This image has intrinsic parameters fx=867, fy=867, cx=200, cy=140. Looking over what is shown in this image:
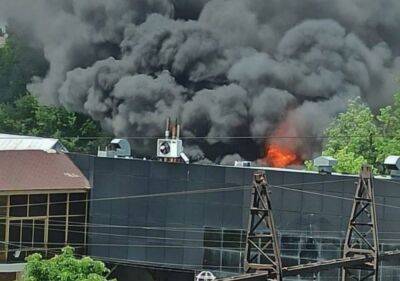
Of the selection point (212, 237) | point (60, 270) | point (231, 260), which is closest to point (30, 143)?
point (212, 237)

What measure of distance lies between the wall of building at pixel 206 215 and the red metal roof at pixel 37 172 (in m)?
0.46

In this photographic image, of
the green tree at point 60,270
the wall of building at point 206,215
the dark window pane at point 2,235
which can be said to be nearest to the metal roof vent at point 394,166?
the wall of building at point 206,215

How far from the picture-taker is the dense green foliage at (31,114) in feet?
208

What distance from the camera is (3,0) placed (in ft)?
244

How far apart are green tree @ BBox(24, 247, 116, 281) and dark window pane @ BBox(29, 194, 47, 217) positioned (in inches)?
390

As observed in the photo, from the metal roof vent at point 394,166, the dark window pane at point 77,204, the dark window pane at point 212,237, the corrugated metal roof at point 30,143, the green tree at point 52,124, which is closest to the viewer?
the metal roof vent at point 394,166

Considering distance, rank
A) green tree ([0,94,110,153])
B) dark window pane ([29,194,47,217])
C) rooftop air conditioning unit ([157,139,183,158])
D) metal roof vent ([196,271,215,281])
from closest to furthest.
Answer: metal roof vent ([196,271,215,281]), dark window pane ([29,194,47,217]), rooftop air conditioning unit ([157,139,183,158]), green tree ([0,94,110,153])

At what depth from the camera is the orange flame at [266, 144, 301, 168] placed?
60.6m

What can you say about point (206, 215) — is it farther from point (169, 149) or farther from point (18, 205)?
point (18, 205)

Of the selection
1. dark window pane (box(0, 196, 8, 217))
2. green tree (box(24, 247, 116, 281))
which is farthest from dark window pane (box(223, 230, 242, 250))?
green tree (box(24, 247, 116, 281))

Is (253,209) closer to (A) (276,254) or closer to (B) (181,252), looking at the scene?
(A) (276,254)

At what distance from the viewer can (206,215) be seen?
2897 cm

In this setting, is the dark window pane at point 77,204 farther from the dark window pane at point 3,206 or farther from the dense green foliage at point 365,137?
the dense green foliage at point 365,137

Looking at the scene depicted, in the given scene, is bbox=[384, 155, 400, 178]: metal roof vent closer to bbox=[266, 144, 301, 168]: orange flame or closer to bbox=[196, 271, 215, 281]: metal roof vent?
bbox=[196, 271, 215, 281]: metal roof vent
